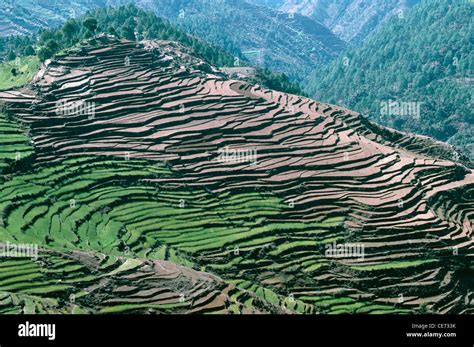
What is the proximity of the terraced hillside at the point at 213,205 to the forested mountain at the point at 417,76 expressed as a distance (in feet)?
180

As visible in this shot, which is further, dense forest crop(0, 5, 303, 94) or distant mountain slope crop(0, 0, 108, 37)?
distant mountain slope crop(0, 0, 108, 37)

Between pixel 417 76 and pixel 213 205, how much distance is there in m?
83.3

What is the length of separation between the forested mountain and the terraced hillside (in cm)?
5482

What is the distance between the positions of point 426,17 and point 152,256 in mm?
109746

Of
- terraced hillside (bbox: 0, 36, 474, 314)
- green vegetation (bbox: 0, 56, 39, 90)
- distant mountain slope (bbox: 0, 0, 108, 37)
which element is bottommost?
terraced hillside (bbox: 0, 36, 474, 314)

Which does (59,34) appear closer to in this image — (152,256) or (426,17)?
(152,256)

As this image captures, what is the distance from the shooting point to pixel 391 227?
38188mm

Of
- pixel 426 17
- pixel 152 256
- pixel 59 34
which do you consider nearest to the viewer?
pixel 152 256

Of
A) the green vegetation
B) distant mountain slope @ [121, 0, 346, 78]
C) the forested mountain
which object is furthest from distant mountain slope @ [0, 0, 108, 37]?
the green vegetation

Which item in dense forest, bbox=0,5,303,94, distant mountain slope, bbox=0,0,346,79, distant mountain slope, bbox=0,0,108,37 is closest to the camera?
dense forest, bbox=0,5,303,94

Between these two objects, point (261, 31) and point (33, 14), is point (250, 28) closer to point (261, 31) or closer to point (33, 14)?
point (261, 31)

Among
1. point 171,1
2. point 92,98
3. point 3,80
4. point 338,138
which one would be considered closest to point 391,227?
point 338,138

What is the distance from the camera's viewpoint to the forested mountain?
104 m

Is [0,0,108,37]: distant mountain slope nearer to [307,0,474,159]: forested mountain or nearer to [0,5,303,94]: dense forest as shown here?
[0,5,303,94]: dense forest
